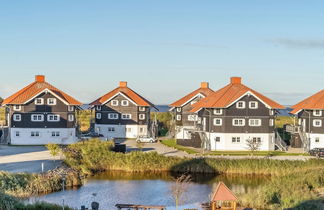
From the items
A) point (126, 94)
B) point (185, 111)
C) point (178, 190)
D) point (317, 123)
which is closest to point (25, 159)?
point (178, 190)

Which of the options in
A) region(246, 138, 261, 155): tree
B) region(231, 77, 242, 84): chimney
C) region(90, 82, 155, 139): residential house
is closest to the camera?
region(246, 138, 261, 155): tree

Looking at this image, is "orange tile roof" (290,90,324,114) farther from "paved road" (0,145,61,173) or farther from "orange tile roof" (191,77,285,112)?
"paved road" (0,145,61,173)

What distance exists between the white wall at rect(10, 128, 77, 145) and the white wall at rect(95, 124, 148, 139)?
10826mm

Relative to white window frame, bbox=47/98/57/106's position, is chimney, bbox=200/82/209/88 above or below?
above

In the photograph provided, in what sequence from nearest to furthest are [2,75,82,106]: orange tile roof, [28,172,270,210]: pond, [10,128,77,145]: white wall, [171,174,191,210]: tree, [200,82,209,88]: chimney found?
1. [171,174,191,210]: tree
2. [28,172,270,210]: pond
3. [10,128,77,145]: white wall
4. [2,75,82,106]: orange tile roof
5. [200,82,209,88]: chimney

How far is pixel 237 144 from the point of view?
6091 cm

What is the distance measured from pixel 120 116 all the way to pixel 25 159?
1162 inches

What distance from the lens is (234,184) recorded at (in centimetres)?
4012

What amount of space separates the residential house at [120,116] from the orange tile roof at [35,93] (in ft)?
30.2

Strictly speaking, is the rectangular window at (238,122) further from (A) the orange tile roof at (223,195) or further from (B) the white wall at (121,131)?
(A) the orange tile roof at (223,195)

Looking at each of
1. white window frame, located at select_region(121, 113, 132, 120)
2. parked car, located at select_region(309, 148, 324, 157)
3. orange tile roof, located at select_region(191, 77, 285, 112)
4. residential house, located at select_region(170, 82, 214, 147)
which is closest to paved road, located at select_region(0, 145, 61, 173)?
white window frame, located at select_region(121, 113, 132, 120)

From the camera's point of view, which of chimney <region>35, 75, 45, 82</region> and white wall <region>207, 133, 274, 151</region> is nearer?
white wall <region>207, 133, 274, 151</region>

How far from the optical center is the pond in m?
32.4

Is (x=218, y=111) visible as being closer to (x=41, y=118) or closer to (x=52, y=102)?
(x=52, y=102)
